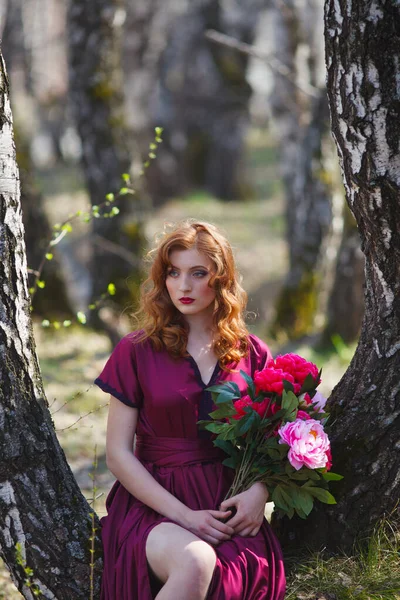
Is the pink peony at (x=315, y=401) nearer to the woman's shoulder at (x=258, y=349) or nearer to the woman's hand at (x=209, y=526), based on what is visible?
the woman's shoulder at (x=258, y=349)

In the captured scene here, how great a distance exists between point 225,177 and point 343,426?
15449mm

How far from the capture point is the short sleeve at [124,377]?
2.92m

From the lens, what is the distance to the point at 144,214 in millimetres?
7996

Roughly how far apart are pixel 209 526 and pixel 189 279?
93 centimetres

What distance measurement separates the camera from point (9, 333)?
2656 millimetres

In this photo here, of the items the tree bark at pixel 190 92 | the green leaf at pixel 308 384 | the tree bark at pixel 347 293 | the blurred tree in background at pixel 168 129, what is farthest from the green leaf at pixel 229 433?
the tree bark at pixel 190 92

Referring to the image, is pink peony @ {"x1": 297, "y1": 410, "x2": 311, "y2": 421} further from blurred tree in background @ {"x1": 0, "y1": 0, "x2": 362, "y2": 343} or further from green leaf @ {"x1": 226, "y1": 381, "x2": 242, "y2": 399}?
blurred tree in background @ {"x1": 0, "y1": 0, "x2": 362, "y2": 343}

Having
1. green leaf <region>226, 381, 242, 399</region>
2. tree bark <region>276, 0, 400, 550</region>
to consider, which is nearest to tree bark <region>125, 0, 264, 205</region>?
tree bark <region>276, 0, 400, 550</region>

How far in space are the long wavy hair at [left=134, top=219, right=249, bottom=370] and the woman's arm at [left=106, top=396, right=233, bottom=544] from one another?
1.03 ft

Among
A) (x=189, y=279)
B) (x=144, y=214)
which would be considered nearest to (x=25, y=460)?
(x=189, y=279)

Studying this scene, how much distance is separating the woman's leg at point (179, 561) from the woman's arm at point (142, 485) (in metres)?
0.06

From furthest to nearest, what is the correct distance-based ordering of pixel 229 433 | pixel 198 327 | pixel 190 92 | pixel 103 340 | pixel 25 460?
1. pixel 190 92
2. pixel 103 340
3. pixel 198 327
4. pixel 229 433
5. pixel 25 460

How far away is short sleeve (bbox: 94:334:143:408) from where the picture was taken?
9.57 ft

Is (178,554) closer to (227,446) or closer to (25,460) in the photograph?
(227,446)
